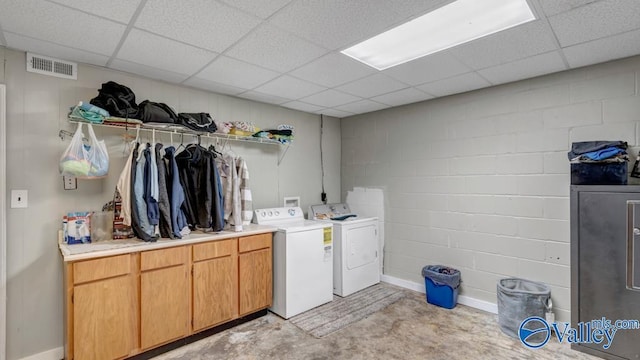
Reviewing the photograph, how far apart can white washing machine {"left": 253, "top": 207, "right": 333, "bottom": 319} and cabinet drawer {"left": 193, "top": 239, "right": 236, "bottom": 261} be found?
55 centimetres

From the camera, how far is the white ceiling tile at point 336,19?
5.61ft

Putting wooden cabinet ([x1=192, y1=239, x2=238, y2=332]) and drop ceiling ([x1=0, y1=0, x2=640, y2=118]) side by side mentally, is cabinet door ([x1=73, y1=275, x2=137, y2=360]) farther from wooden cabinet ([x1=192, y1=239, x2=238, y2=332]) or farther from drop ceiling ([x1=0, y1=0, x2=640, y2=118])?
drop ceiling ([x1=0, y1=0, x2=640, y2=118])

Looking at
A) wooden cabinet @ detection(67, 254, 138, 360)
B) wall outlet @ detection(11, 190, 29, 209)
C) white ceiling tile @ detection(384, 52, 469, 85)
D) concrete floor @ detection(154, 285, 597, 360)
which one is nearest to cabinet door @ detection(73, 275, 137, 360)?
wooden cabinet @ detection(67, 254, 138, 360)

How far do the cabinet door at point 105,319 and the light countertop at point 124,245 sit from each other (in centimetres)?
21

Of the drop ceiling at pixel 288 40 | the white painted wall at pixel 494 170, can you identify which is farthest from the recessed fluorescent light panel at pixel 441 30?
the white painted wall at pixel 494 170

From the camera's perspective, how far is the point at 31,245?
2307 millimetres

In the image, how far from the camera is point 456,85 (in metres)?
3.10

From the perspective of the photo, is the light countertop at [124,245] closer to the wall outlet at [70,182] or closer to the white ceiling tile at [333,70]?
the wall outlet at [70,182]

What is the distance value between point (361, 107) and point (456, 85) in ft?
4.13

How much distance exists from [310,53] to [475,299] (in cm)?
306

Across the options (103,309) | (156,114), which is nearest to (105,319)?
(103,309)

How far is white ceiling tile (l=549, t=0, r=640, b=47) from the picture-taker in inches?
67.6

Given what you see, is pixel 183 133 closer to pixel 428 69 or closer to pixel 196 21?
pixel 196 21

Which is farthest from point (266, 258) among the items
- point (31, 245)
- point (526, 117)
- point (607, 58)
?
point (607, 58)
